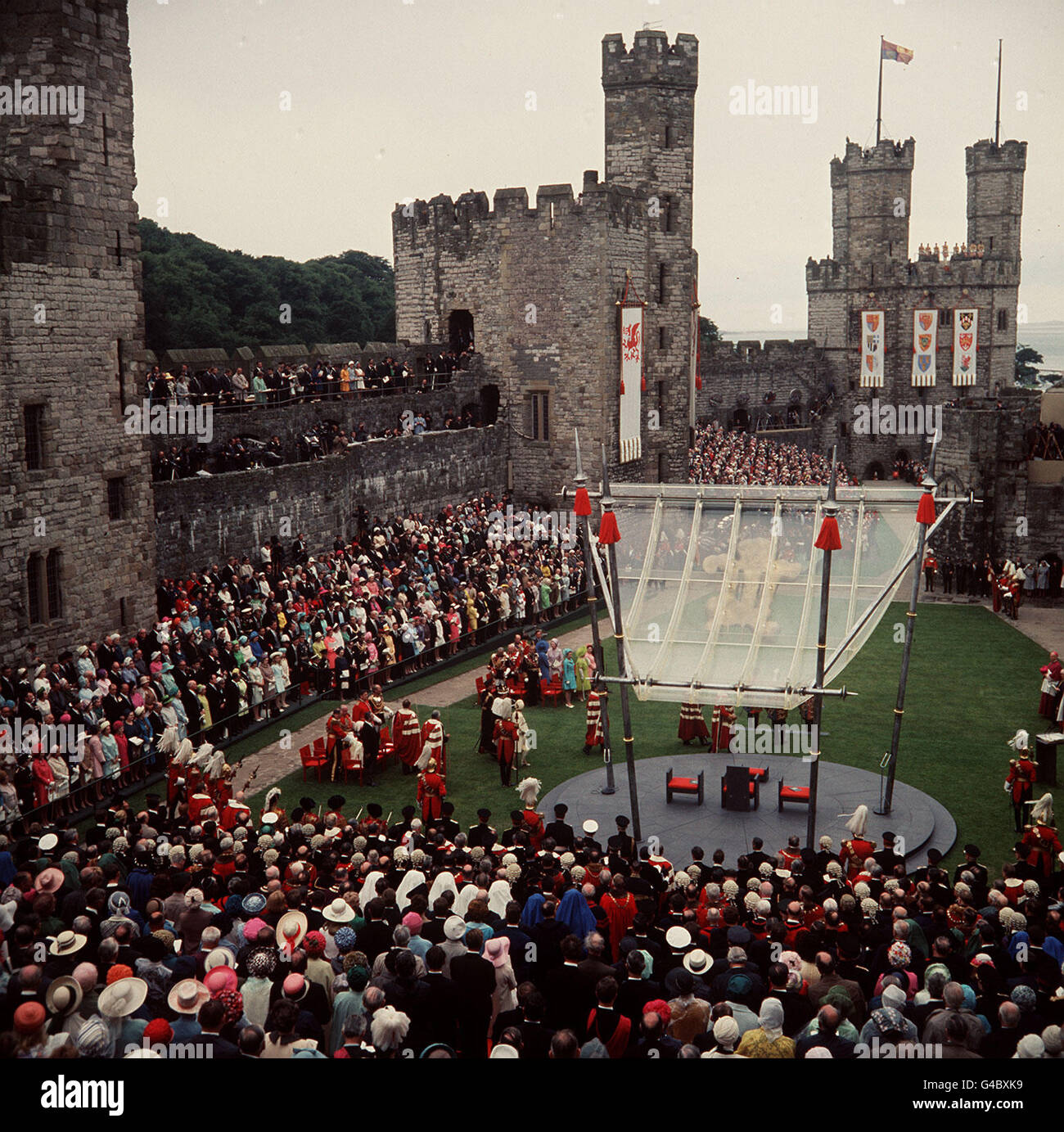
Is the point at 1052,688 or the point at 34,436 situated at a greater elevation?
the point at 34,436

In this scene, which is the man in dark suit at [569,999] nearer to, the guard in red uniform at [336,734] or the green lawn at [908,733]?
the green lawn at [908,733]

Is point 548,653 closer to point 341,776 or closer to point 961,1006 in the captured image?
point 341,776

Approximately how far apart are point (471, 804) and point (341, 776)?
244cm

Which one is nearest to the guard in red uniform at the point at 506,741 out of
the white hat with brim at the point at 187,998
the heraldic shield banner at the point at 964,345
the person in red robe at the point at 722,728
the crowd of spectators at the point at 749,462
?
the person in red robe at the point at 722,728

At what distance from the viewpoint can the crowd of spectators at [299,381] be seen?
87.9 ft

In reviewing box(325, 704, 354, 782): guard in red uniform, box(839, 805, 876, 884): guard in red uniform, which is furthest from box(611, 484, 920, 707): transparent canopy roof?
box(325, 704, 354, 782): guard in red uniform

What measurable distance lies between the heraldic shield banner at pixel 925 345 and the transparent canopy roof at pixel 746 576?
4311 cm

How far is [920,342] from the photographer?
57344 millimetres

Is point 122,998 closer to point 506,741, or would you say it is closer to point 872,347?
point 506,741

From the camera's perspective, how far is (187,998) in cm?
868

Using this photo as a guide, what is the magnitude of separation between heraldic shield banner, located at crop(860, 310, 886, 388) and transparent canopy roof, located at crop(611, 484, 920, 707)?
1693 inches

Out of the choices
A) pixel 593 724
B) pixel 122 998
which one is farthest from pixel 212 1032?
pixel 593 724

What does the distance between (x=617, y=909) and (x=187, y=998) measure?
4384 millimetres
